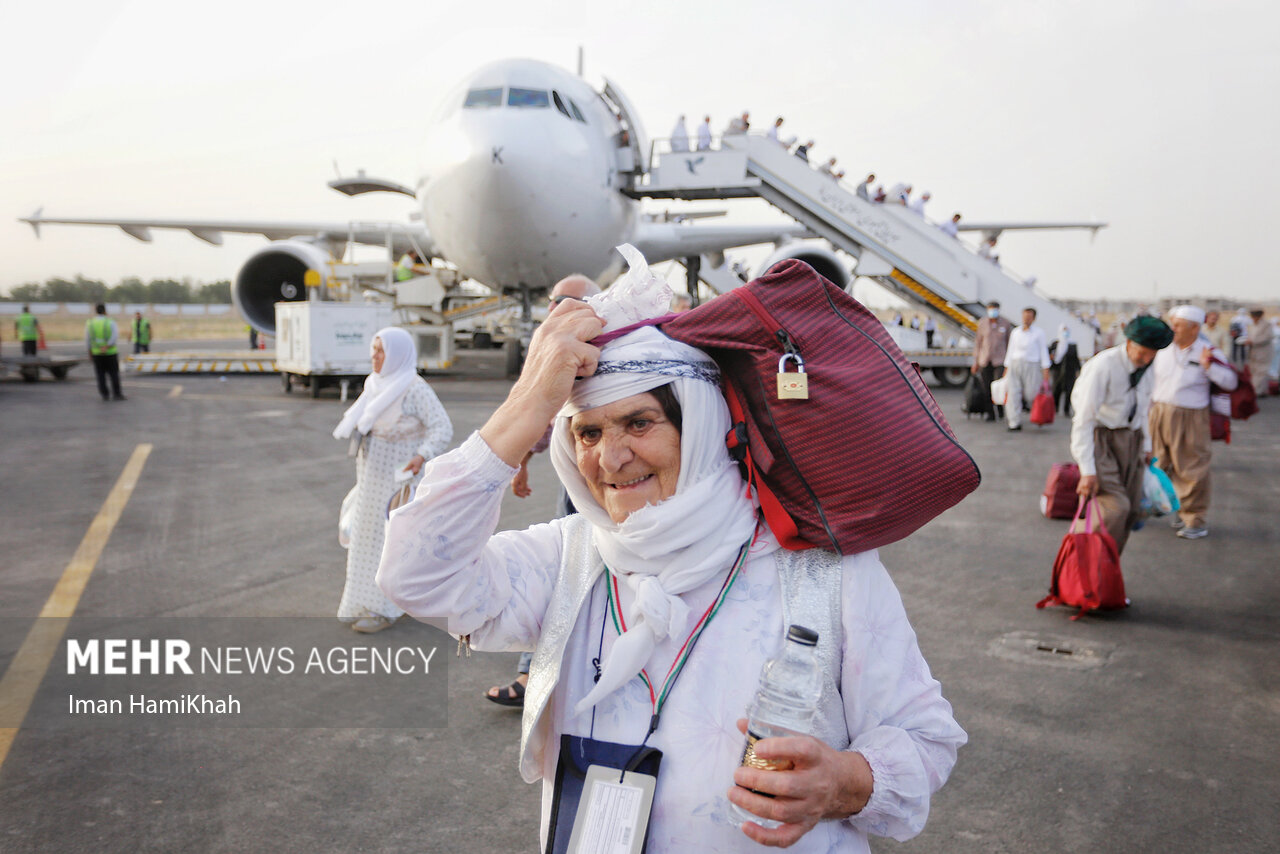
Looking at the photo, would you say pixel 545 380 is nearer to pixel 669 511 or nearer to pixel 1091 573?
pixel 669 511

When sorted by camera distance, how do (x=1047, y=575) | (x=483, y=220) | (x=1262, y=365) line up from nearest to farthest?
(x=1047, y=575), (x=483, y=220), (x=1262, y=365)

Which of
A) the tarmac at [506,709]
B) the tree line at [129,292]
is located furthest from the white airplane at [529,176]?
the tree line at [129,292]

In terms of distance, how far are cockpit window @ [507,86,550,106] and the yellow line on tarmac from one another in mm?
8557

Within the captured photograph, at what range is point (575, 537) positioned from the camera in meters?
1.69

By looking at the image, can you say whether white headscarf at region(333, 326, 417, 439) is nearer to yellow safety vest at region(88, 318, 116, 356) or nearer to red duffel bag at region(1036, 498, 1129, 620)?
red duffel bag at region(1036, 498, 1129, 620)

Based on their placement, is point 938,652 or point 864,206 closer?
point 938,652

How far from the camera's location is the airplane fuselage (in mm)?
13086

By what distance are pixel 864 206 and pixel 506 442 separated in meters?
16.4

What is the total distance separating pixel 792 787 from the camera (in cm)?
128

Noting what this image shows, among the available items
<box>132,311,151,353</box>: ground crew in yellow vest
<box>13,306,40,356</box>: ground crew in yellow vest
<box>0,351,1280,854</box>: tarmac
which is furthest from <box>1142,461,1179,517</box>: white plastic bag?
<box>132,311,151,353</box>: ground crew in yellow vest

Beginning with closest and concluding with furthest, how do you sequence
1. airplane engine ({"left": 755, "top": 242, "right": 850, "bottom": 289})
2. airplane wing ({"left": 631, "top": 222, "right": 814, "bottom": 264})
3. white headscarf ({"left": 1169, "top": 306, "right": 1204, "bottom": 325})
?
white headscarf ({"left": 1169, "top": 306, "right": 1204, "bottom": 325}) → airplane engine ({"left": 755, "top": 242, "right": 850, "bottom": 289}) → airplane wing ({"left": 631, "top": 222, "right": 814, "bottom": 264})

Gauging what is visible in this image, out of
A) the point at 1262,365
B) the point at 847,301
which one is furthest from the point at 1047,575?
the point at 1262,365

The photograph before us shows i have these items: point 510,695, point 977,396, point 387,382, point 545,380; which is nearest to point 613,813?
point 545,380

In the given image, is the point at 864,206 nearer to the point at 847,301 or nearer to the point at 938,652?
the point at 938,652
